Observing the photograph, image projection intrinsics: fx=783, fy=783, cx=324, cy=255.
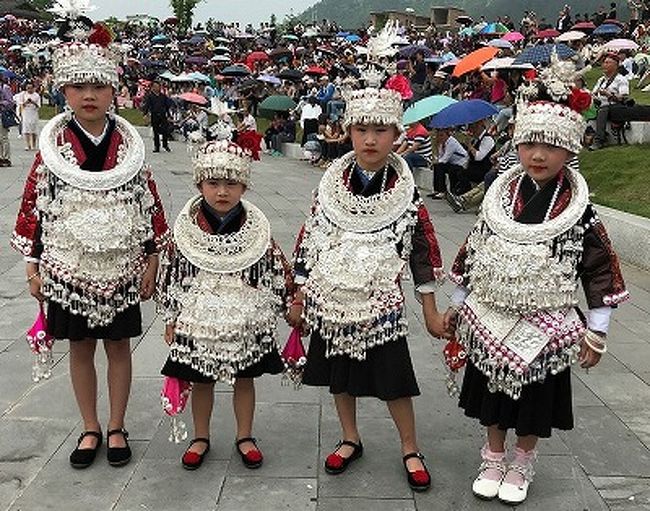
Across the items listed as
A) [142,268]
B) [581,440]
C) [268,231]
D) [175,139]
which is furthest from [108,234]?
[175,139]

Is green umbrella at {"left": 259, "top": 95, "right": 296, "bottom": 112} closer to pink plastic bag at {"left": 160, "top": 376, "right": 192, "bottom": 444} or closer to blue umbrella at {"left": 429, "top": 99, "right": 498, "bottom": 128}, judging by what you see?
blue umbrella at {"left": 429, "top": 99, "right": 498, "bottom": 128}

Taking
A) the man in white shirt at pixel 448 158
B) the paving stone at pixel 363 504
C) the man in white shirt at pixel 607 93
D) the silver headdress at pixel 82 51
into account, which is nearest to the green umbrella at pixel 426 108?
the man in white shirt at pixel 448 158

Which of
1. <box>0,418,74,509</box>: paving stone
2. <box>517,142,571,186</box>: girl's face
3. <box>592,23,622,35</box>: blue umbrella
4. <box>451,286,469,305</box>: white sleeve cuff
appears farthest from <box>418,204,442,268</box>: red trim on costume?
<box>592,23,622,35</box>: blue umbrella

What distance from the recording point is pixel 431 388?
4668mm

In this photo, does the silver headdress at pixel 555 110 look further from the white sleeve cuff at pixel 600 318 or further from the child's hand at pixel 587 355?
the child's hand at pixel 587 355

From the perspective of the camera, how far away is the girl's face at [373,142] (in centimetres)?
341

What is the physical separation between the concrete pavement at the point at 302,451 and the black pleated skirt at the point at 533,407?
354 mm

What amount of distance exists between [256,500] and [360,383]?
0.68 metres

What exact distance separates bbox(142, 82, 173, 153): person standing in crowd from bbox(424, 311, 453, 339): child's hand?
1582 centimetres

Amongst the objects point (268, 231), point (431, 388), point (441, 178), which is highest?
point (268, 231)

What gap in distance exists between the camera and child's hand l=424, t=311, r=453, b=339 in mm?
3520

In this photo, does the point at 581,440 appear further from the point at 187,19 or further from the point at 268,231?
the point at 187,19

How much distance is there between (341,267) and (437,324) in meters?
0.53

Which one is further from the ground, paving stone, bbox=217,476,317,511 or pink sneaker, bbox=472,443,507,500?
pink sneaker, bbox=472,443,507,500
